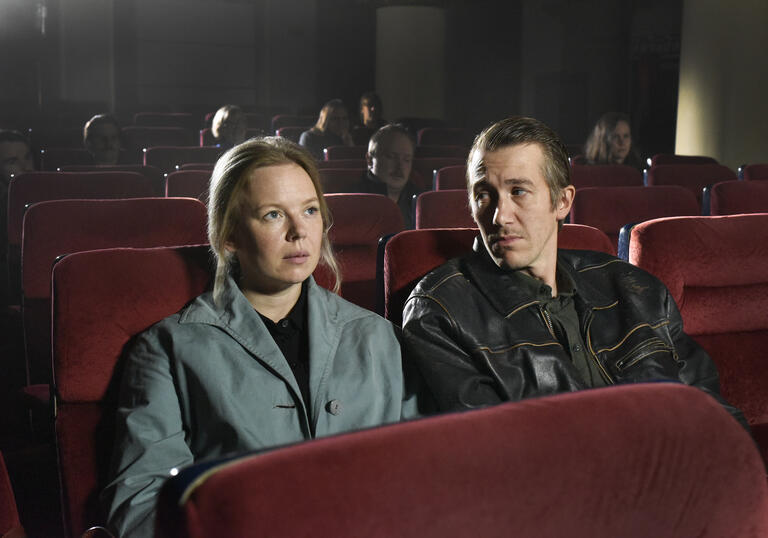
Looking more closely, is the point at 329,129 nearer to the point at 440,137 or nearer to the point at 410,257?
the point at 440,137

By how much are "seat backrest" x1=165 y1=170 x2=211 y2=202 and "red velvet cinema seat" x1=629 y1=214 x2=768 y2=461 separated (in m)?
2.37

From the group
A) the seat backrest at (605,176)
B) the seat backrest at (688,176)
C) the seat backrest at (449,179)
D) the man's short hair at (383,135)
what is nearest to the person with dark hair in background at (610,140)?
the seat backrest at (688,176)

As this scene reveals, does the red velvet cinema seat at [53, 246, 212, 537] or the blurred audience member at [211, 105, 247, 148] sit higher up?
the blurred audience member at [211, 105, 247, 148]

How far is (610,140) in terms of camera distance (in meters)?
5.33

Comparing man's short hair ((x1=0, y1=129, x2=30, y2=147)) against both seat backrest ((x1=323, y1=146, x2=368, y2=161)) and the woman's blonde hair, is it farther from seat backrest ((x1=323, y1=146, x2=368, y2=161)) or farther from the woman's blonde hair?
the woman's blonde hair

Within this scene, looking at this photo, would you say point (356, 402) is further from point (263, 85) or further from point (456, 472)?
point (263, 85)

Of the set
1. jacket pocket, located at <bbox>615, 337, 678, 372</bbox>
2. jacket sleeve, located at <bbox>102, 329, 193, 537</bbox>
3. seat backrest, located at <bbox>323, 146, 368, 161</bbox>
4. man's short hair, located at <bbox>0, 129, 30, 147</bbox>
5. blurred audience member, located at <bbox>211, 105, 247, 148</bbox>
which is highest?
blurred audience member, located at <bbox>211, 105, 247, 148</bbox>

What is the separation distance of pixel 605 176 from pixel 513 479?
4.02 metres

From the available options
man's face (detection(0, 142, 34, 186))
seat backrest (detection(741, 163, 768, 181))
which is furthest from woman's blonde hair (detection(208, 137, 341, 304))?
seat backrest (detection(741, 163, 768, 181))

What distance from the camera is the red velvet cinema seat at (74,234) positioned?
2.48m

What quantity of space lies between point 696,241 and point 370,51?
14595mm

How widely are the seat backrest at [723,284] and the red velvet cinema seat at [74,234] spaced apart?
4.20ft

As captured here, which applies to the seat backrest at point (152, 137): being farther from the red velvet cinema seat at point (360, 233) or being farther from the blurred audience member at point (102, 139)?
the red velvet cinema seat at point (360, 233)

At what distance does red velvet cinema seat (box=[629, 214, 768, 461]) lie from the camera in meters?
2.12
